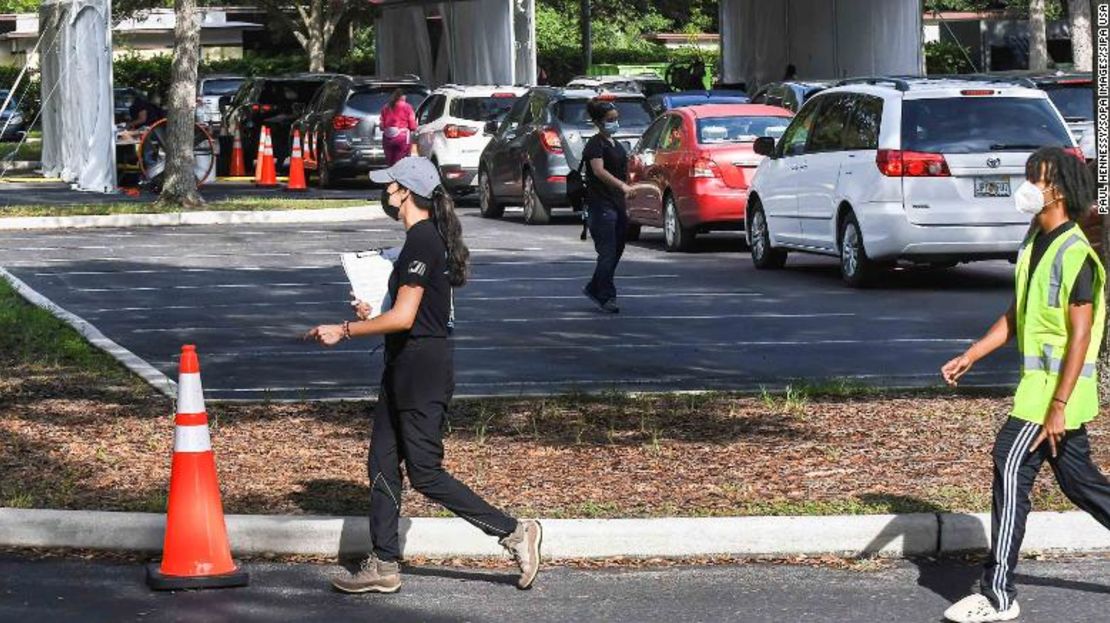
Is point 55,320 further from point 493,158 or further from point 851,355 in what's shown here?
point 493,158

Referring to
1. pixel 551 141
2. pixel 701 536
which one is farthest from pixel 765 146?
pixel 701 536

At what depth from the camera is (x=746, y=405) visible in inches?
449

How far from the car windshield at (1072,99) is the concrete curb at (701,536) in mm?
14968

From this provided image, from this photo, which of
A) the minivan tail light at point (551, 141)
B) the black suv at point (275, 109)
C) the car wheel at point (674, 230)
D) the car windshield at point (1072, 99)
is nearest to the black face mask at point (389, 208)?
the car wheel at point (674, 230)

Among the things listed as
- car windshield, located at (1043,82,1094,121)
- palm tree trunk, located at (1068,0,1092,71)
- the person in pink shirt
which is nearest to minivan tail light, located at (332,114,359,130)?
the person in pink shirt

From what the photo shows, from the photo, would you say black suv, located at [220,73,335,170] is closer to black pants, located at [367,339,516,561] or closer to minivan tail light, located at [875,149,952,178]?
minivan tail light, located at [875,149,952,178]

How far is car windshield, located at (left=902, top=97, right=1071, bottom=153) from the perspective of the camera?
17297 mm

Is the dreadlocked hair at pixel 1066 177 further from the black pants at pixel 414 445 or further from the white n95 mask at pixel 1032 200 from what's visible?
the black pants at pixel 414 445

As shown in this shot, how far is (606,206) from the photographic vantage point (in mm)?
16328

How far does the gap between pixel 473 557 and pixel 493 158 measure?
19197mm

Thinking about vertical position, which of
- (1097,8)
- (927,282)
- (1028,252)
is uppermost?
(1097,8)

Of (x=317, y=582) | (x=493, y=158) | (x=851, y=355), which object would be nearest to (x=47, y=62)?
(x=493, y=158)

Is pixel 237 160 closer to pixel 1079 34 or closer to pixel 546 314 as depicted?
pixel 1079 34

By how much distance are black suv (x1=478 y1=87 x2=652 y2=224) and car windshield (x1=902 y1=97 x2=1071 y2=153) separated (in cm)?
708
